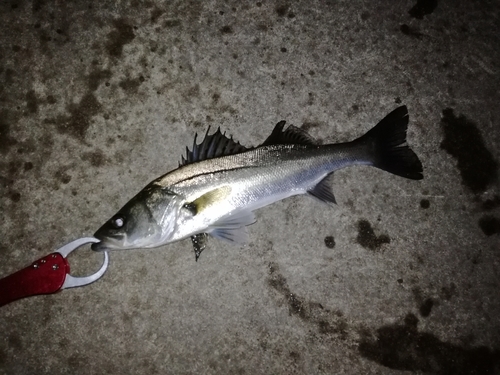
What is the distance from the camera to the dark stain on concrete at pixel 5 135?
2936 millimetres

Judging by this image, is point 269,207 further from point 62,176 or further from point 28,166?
point 28,166

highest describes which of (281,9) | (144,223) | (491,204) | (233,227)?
(281,9)

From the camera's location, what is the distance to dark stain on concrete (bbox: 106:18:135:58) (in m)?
3.09

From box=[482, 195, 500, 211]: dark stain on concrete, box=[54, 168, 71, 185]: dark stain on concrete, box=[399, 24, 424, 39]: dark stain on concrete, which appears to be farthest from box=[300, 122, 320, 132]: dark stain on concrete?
box=[54, 168, 71, 185]: dark stain on concrete

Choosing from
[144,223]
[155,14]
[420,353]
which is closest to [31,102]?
[155,14]

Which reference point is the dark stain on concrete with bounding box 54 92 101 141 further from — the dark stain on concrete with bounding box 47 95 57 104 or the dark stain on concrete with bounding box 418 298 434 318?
the dark stain on concrete with bounding box 418 298 434 318

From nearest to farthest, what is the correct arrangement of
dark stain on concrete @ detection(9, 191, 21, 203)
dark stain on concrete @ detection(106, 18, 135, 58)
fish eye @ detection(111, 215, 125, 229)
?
fish eye @ detection(111, 215, 125, 229) < dark stain on concrete @ detection(9, 191, 21, 203) < dark stain on concrete @ detection(106, 18, 135, 58)

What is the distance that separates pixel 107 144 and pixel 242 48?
1.56m

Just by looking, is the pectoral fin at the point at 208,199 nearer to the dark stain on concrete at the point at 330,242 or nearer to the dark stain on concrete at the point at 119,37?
the dark stain on concrete at the point at 330,242

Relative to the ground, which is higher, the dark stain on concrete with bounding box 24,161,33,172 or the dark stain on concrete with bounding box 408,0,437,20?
the dark stain on concrete with bounding box 408,0,437,20

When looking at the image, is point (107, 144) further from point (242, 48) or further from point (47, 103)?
point (242, 48)

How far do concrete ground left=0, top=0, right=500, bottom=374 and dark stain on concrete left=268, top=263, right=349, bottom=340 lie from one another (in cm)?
1

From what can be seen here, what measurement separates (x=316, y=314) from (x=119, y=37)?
3.15 meters

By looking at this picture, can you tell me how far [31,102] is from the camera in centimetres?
301
